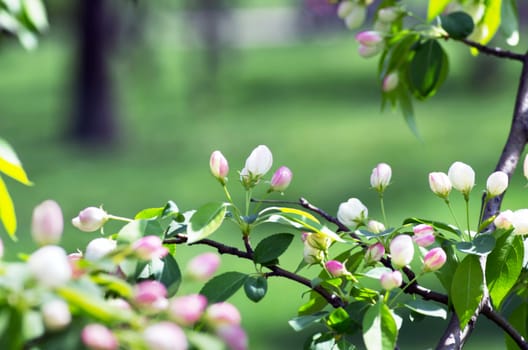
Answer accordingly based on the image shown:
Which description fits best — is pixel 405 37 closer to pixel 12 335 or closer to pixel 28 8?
pixel 28 8

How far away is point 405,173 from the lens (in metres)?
6.71

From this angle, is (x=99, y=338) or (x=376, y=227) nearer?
(x=99, y=338)

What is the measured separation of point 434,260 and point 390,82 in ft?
1.48

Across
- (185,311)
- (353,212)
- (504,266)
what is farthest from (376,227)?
(185,311)

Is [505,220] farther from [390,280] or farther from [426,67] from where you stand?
[426,67]

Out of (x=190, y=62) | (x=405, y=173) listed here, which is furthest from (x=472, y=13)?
(x=190, y=62)

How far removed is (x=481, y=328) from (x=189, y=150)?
12.6ft

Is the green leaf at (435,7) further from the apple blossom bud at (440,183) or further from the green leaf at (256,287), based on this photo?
the green leaf at (256,287)

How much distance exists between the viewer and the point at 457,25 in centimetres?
115

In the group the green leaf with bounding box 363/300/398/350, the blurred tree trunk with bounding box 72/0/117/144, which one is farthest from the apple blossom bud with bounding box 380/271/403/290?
the blurred tree trunk with bounding box 72/0/117/144

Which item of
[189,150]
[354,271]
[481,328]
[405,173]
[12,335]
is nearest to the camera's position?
[12,335]

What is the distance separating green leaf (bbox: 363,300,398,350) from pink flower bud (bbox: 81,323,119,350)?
9.7 inches

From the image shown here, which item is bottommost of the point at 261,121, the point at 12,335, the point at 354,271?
the point at 261,121

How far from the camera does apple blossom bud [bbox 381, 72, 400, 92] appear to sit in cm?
126
